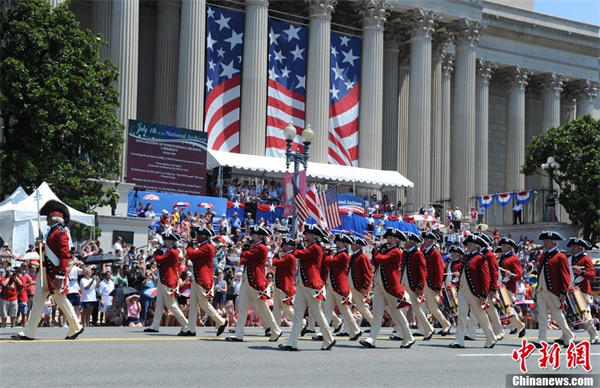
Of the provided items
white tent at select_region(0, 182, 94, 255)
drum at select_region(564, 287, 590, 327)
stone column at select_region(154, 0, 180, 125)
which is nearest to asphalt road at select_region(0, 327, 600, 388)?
drum at select_region(564, 287, 590, 327)

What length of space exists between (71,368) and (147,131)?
85.3 ft

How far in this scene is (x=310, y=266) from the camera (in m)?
16.9

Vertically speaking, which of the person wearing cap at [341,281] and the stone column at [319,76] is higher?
the stone column at [319,76]

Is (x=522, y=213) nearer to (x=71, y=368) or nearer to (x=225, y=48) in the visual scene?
(x=225, y=48)

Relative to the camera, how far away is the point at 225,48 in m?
45.6

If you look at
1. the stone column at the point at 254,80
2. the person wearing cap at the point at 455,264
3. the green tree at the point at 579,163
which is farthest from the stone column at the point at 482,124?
the person wearing cap at the point at 455,264

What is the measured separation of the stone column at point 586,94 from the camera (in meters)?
67.2

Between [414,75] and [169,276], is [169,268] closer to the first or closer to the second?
[169,276]

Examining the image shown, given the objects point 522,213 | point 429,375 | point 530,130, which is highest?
point 530,130

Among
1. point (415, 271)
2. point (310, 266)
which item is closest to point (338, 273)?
point (415, 271)

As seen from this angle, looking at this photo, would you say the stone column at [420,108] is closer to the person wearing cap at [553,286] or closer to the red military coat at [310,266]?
the person wearing cap at [553,286]

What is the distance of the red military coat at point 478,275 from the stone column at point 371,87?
3060 centimetres

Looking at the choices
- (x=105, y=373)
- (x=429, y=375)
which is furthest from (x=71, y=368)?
(x=429, y=375)

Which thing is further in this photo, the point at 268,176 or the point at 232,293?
the point at 268,176
